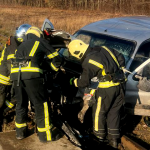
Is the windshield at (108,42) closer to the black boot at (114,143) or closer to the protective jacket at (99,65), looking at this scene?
the protective jacket at (99,65)

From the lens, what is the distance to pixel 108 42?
5023mm

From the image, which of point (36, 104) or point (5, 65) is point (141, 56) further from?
point (5, 65)

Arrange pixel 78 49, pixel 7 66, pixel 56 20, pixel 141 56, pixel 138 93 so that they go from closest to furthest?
pixel 78 49
pixel 7 66
pixel 138 93
pixel 141 56
pixel 56 20

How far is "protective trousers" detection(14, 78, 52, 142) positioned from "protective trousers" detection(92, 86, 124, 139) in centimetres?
81

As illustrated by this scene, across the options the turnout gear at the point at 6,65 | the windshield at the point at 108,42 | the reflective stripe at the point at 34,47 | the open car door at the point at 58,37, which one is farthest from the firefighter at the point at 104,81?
the open car door at the point at 58,37

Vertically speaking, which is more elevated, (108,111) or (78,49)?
(78,49)

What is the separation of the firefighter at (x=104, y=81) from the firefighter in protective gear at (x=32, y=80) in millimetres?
437

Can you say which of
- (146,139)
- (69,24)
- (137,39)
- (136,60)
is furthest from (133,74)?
(69,24)

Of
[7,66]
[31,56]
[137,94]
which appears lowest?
[137,94]

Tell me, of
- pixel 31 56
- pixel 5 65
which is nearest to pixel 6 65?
pixel 5 65

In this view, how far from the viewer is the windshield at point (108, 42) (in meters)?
4.67

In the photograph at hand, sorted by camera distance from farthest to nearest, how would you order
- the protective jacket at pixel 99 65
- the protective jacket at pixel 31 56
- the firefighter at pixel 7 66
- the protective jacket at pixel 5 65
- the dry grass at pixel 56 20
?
the dry grass at pixel 56 20
the protective jacket at pixel 5 65
the firefighter at pixel 7 66
the protective jacket at pixel 99 65
the protective jacket at pixel 31 56

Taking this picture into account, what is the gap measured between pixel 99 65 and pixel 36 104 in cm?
112

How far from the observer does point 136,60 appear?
15.1ft
